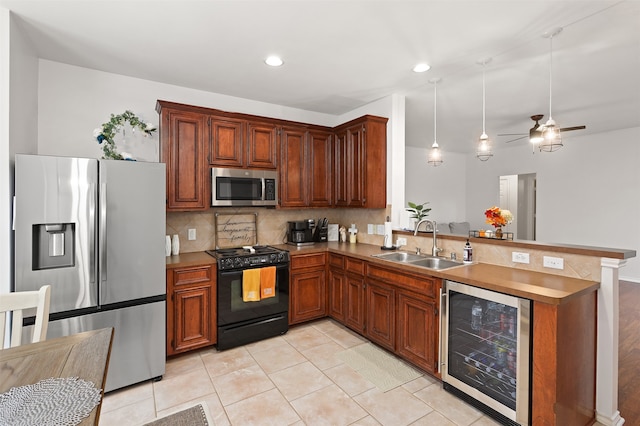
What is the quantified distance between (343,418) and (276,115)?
3.37 metres

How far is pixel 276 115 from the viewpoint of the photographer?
4004mm

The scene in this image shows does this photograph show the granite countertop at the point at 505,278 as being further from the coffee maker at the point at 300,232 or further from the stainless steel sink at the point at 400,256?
the coffee maker at the point at 300,232

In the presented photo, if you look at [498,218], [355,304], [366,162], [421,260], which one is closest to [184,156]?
[366,162]

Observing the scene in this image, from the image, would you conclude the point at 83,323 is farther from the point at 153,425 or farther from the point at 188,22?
the point at 188,22

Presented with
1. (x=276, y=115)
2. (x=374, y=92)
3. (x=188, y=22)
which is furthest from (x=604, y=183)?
(x=188, y=22)

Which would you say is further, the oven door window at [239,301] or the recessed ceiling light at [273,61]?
the oven door window at [239,301]

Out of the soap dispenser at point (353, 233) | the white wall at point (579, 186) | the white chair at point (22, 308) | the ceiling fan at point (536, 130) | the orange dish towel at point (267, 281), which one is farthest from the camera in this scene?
the white wall at point (579, 186)

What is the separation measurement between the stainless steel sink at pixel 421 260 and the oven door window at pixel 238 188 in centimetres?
151

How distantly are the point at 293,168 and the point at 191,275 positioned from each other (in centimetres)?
170

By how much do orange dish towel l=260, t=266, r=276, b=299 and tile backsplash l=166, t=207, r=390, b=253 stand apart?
757 mm

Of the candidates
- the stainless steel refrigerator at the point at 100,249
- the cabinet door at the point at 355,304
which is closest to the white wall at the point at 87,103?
the stainless steel refrigerator at the point at 100,249

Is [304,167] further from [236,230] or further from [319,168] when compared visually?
[236,230]

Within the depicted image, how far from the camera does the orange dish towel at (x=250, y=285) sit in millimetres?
3055

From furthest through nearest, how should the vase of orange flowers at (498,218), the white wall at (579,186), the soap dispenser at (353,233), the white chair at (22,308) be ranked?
the white wall at (579,186)
the soap dispenser at (353,233)
the vase of orange flowers at (498,218)
the white chair at (22,308)
